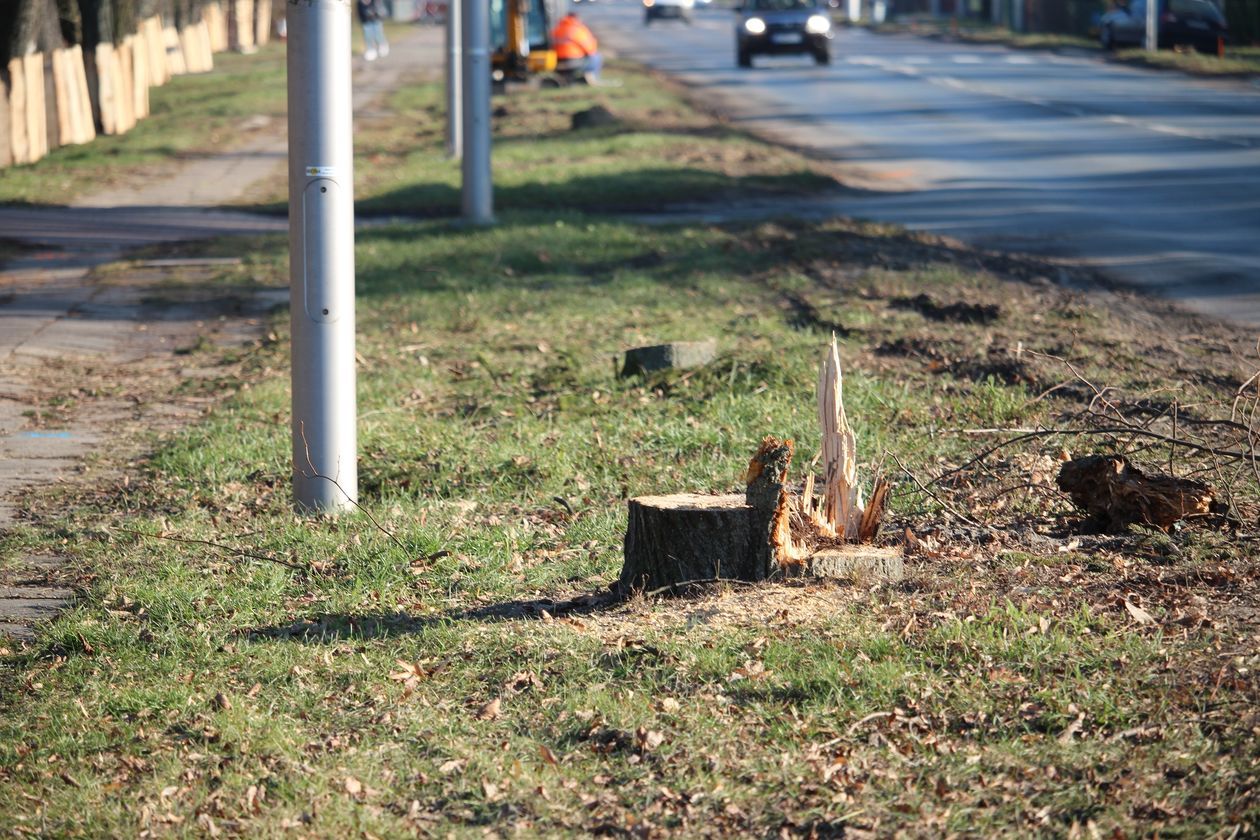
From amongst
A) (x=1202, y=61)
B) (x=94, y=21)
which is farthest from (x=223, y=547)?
(x=1202, y=61)

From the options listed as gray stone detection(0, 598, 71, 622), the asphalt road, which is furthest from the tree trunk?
gray stone detection(0, 598, 71, 622)

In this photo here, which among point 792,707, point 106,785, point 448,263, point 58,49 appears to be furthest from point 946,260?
point 58,49

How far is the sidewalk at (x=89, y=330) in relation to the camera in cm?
695

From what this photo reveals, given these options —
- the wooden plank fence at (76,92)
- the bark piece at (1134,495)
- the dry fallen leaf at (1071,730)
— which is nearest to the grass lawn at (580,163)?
the wooden plank fence at (76,92)

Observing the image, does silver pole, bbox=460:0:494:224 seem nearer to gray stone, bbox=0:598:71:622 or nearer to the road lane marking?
gray stone, bbox=0:598:71:622

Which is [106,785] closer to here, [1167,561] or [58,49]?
[1167,561]

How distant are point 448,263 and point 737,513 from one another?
791 cm

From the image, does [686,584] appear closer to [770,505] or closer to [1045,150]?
[770,505]

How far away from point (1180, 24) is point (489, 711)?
41.6 meters

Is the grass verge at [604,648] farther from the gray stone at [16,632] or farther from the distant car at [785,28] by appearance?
the distant car at [785,28]

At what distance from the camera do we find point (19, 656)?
4.80 metres

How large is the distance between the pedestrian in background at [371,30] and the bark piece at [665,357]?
39397mm

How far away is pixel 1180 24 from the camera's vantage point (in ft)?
135

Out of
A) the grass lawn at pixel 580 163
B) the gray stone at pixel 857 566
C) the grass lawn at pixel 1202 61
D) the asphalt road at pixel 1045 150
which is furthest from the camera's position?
the grass lawn at pixel 1202 61
